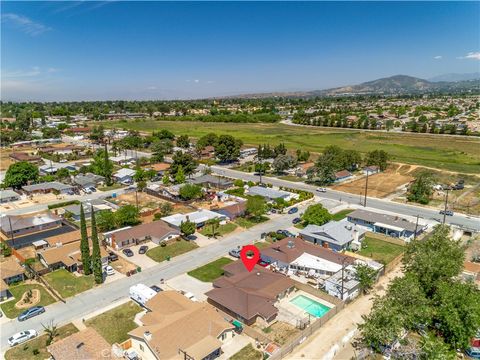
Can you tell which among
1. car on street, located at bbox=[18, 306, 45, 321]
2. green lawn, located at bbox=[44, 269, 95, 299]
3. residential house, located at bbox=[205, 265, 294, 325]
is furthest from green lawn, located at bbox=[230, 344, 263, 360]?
car on street, located at bbox=[18, 306, 45, 321]

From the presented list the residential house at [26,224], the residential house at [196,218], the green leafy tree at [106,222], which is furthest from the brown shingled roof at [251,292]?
the residential house at [26,224]

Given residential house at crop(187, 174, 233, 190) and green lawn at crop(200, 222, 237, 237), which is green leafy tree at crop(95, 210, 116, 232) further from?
residential house at crop(187, 174, 233, 190)

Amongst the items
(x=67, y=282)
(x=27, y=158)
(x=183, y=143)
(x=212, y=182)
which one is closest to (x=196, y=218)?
(x=67, y=282)

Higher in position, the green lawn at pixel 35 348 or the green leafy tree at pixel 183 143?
the green leafy tree at pixel 183 143

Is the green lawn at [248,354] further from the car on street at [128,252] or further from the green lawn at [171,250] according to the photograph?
the car on street at [128,252]

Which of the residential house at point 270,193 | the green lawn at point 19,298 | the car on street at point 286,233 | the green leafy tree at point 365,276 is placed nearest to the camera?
the green lawn at point 19,298

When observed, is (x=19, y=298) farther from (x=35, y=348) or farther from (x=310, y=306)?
(x=310, y=306)
